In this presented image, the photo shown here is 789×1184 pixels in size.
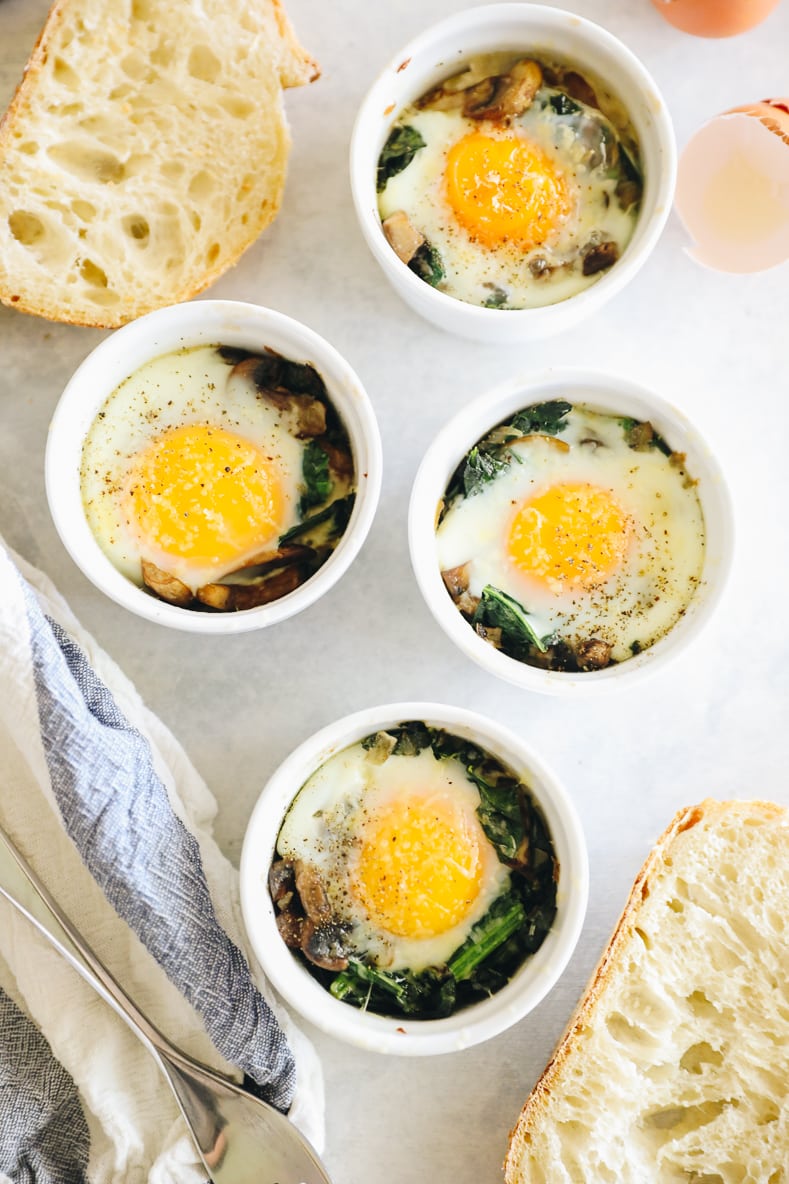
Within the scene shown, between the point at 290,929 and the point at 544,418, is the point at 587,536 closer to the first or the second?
the point at 544,418

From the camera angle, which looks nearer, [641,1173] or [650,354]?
[641,1173]

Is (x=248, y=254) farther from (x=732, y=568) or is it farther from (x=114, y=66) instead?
(x=732, y=568)

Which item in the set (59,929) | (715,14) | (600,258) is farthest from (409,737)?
(715,14)

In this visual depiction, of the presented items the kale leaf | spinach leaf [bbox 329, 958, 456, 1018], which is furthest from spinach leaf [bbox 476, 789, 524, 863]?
spinach leaf [bbox 329, 958, 456, 1018]

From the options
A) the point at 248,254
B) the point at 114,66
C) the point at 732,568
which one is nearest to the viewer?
the point at 732,568

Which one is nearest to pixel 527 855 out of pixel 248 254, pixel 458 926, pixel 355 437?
pixel 458 926

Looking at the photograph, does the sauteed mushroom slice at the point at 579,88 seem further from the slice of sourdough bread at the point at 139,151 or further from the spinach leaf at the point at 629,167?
the slice of sourdough bread at the point at 139,151

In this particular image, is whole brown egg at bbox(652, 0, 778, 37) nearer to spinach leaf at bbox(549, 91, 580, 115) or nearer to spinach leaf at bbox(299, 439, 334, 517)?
spinach leaf at bbox(549, 91, 580, 115)
